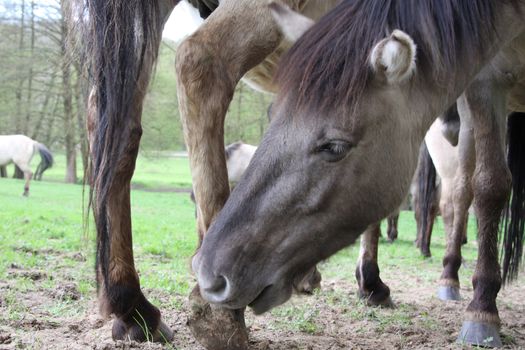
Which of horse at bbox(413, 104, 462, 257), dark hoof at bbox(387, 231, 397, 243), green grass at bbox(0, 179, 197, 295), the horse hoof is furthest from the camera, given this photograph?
dark hoof at bbox(387, 231, 397, 243)

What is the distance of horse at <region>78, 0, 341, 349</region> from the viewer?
2652 millimetres

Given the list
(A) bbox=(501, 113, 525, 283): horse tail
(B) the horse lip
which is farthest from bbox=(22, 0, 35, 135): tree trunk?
(B) the horse lip

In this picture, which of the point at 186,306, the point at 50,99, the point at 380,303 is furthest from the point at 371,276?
the point at 50,99

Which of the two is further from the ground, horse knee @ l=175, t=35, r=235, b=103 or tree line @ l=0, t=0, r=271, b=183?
tree line @ l=0, t=0, r=271, b=183

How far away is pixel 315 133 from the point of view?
226 centimetres

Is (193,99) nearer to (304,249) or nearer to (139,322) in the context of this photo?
(304,249)

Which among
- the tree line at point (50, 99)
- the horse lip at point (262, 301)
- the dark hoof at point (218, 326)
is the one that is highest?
the tree line at point (50, 99)

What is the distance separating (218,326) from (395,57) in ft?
4.15

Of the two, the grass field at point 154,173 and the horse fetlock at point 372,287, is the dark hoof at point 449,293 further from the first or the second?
the grass field at point 154,173

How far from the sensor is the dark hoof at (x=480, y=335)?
326 cm

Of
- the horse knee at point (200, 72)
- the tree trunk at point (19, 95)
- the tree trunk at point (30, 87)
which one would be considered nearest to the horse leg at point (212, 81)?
the horse knee at point (200, 72)

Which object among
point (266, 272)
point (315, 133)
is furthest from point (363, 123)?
point (266, 272)

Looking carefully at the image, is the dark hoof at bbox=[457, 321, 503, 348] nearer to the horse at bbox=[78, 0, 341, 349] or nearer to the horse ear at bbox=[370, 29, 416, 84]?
the horse at bbox=[78, 0, 341, 349]

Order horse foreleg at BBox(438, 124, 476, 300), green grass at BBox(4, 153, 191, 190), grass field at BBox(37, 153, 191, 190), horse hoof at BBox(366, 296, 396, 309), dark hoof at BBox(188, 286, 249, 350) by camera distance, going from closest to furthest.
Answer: dark hoof at BBox(188, 286, 249, 350), horse hoof at BBox(366, 296, 396, 309), horse foreleg at BBox(438, 124, 476, 300), green grass at BBox(4, 153, 191, 190), grass field at BBox(37, 153, 191, 190)
